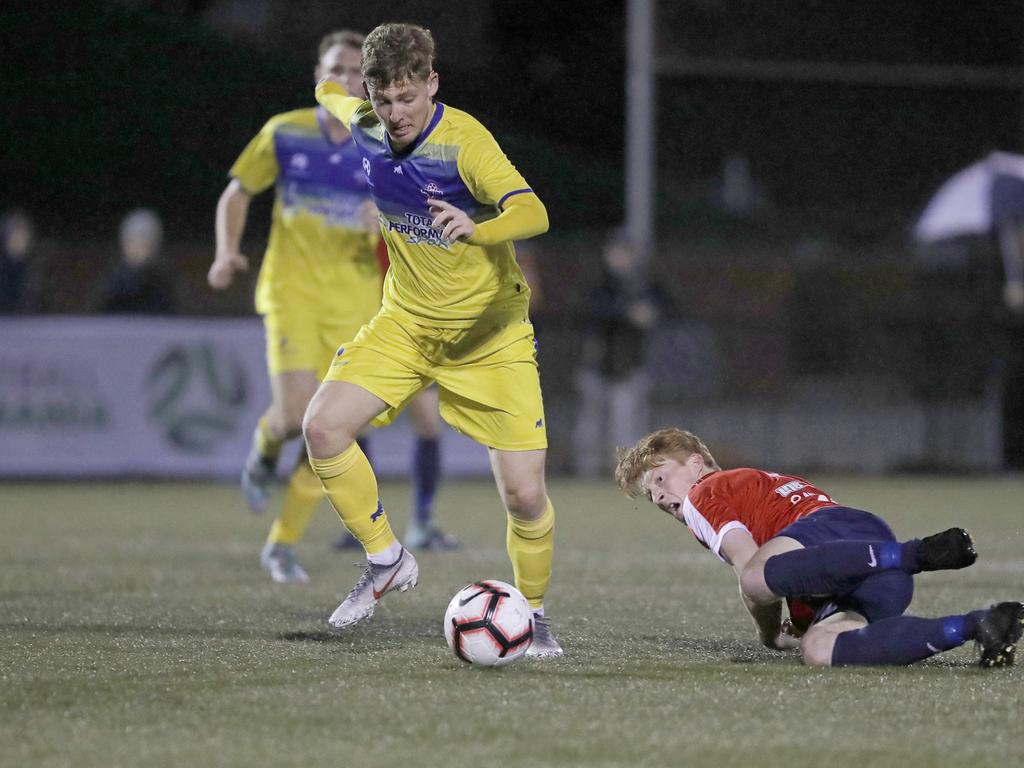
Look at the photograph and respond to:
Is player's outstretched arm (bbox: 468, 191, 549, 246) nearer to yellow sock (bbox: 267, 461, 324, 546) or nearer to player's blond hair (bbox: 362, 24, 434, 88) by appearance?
player's blond hair (bbox: 362, 24, 434, 88)

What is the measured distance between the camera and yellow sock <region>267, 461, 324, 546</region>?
7293 millimetres

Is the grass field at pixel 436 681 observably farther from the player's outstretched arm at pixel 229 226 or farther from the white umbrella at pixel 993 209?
A: the white umbrella at pixel 993 209

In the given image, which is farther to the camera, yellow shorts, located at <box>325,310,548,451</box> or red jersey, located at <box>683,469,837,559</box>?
yellow shorts, located at <box>325,310,548,451</box>

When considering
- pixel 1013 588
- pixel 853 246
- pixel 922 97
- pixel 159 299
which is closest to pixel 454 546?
pixel 1013 588

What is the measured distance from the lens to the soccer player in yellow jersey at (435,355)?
16.6 feet

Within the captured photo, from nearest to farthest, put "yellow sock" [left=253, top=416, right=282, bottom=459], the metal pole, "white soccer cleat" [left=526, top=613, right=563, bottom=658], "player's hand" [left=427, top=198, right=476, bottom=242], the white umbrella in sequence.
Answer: "player's hand" [left=427, top=198, right=476, bottom=242] < "white soccer cleat" [left=526, top=613, right=563, bottom=658] < "yellow sock" [left=253, top=416, right=282, bottom=459] < the white umbrella < the metal pole

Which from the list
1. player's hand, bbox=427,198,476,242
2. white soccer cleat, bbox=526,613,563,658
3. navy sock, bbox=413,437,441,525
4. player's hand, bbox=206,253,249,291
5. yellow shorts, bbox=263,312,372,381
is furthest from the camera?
navy sock, bbox=413,437,441,525

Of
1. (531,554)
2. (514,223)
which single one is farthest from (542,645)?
(514,223)

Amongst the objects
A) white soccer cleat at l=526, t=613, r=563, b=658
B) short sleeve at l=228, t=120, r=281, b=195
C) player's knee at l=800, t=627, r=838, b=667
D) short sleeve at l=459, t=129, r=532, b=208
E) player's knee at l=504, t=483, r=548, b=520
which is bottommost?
white soccer cleat at l=526, t=613, r=563, b=658

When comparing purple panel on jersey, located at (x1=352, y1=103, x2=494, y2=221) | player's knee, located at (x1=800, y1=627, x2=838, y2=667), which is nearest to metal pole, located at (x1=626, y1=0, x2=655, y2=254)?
purple panel on jersey, located at (x1=352, y1=103, x2=494, y2=221)

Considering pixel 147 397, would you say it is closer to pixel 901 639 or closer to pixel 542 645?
pixel 542 645

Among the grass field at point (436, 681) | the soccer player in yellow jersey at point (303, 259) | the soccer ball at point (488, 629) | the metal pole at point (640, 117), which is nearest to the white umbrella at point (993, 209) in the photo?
the metal pole at point (640, 117)

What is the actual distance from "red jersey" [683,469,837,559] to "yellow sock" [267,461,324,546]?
2.72 m

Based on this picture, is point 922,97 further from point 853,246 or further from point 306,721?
point 306,721
